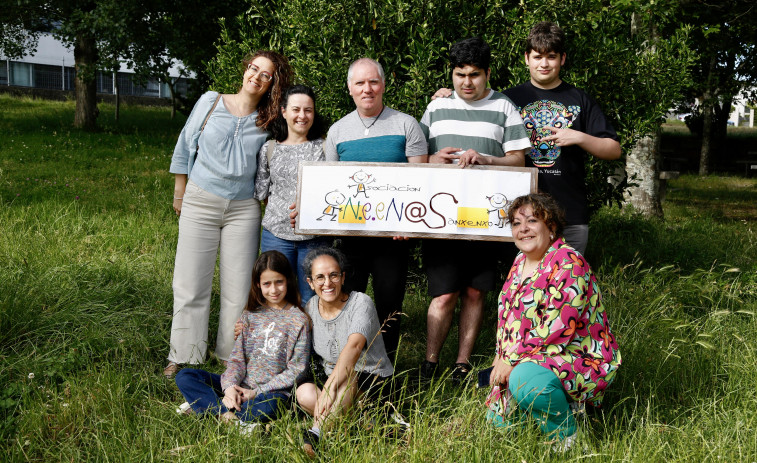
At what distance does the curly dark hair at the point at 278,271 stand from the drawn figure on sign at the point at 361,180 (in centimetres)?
61

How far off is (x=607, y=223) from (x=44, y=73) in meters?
37.1

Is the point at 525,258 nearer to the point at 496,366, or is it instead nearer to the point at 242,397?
the point at 496,366

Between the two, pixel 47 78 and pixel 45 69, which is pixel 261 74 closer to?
pixel 47 78

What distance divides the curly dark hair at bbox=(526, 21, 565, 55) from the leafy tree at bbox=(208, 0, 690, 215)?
1.03 meters

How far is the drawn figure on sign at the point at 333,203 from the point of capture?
4184 millimetres

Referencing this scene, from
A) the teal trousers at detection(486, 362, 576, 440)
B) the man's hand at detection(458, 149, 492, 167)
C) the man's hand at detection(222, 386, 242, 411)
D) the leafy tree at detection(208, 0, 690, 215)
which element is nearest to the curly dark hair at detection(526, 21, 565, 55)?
the man's hand at detection(458, 149, 492, 167)

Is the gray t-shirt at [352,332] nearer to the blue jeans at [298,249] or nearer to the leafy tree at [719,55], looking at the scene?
the blue jeans at [298,249]

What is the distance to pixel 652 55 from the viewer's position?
5949mm

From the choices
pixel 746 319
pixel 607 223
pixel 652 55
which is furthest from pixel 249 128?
pixel 607 223

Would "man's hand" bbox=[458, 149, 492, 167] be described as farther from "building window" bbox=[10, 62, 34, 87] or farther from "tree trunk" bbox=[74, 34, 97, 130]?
"building window" bbox=[10, 62, 34, 87]

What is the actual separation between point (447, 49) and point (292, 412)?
3188mm

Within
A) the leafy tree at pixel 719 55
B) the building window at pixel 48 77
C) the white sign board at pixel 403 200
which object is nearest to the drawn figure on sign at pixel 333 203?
the white sign board at pixel 403 200

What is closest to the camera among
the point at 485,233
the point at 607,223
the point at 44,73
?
the point at 485,233

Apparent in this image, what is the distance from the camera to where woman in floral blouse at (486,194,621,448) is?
3.26 metres
